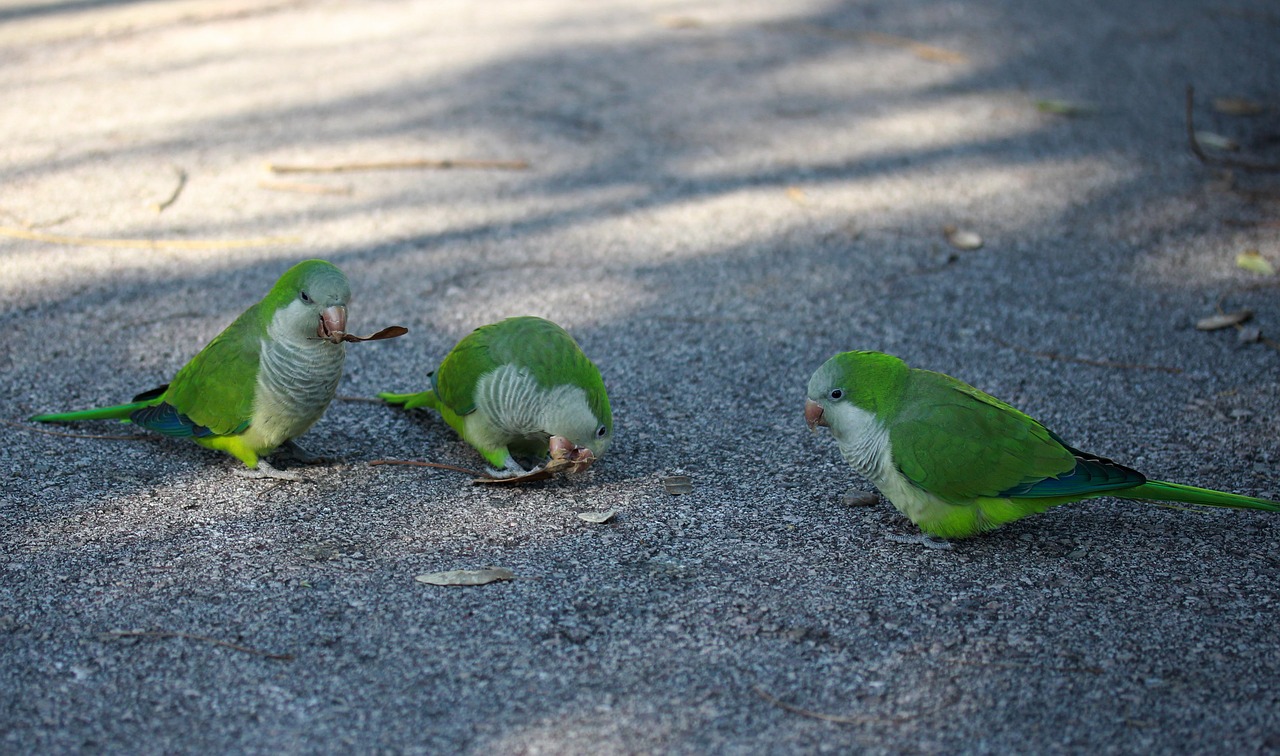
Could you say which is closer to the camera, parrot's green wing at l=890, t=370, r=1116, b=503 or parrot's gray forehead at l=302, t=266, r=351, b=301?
parrot's green wing at l=890, t=370, r=1116, b=503

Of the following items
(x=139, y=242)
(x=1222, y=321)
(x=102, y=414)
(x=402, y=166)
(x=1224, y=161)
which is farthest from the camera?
(x=1224, y=161)

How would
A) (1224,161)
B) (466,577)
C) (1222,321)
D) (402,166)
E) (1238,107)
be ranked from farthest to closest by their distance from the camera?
(1238,107), (1224,161), (402,166), (1222,321), (466,577)

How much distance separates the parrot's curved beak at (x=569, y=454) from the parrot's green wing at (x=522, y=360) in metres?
0.12

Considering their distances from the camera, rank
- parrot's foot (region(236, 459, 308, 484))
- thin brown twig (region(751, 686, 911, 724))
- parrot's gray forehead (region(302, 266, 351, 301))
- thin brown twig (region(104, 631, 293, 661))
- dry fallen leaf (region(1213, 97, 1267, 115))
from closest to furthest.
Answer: thin brown twig (region(751, 686, 911, 724)) → thin brown twig (region(104, 631, 293, 661)) → parrot's gray forehead (region(302, 266, 351, 301)) → parrot's foot (region(236, 459, 308, 484)) → dry fallen leaf (region(1213, 97, 1267, 115))

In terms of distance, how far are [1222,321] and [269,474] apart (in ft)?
11.9

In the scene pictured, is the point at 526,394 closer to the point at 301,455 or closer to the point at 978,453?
the point at 301,455

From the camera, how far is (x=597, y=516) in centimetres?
308

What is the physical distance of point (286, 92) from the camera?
6.01 meters

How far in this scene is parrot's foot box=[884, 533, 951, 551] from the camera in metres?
2.97

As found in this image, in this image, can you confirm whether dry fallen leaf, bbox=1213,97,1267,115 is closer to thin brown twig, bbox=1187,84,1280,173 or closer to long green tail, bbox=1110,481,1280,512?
thin brown twig, bbox=1187,84,1280,173

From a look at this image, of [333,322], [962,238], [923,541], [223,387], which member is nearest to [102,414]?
[223,387]

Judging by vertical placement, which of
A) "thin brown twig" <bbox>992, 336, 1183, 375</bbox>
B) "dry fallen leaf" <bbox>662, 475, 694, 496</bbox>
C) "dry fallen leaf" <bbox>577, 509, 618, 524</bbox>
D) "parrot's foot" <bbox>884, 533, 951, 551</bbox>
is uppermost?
"dry fallen leaf" <bbox>577, 509, 618, 524</bbox>

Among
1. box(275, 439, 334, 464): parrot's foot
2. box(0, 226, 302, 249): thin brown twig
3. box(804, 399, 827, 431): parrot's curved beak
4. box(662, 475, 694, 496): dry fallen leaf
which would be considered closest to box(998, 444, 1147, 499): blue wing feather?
box(804, 399, 827, 431): parrot's curved beak

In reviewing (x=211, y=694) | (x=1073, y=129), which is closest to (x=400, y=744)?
(x=211, y=694)
